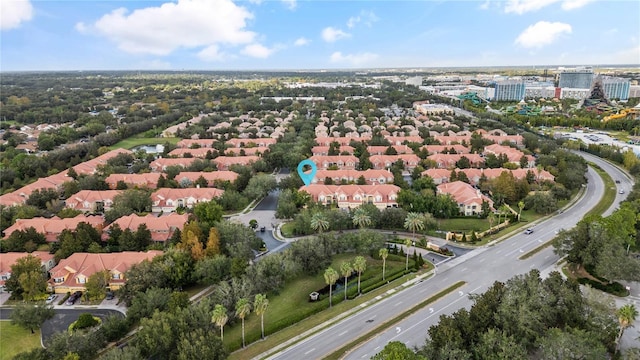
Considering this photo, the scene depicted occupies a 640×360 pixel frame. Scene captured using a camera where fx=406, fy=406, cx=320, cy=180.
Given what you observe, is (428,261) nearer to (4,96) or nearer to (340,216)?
(340,216)

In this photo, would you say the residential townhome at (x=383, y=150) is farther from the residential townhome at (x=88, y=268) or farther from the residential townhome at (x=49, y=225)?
the residential townhome at (x=88, y=268)

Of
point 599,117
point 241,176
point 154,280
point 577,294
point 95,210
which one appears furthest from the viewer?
point 599,117

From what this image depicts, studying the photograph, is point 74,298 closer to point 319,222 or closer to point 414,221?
point 319,222

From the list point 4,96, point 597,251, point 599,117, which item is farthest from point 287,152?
point 4,96

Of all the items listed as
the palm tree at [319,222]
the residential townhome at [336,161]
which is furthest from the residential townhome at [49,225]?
the residential townhome at [336,161]

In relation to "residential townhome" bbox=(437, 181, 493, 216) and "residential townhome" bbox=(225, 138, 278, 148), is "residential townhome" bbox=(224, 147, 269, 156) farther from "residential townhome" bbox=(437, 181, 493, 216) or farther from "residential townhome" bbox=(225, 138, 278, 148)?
"residential townhome" bbox=(437, 181, 493, 216)

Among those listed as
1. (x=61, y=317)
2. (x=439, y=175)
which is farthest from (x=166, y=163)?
(x=439, y=175)

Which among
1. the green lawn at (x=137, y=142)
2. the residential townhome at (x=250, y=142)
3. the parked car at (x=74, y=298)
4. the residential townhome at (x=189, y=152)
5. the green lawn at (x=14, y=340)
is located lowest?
the green lawn at (x=14, y=340)
